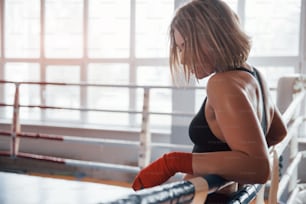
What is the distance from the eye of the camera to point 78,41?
13.8 ft

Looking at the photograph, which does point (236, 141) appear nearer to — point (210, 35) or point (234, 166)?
point (234, 166)

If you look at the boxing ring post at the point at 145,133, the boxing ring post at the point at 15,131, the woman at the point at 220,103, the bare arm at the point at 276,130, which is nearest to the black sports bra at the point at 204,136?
the woman at the point at 220,103

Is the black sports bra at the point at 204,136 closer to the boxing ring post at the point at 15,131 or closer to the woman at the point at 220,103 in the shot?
the woman at the point at 220,103

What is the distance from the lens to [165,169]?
2.67 ft

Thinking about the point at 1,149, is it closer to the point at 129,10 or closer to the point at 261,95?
the point at 129,10

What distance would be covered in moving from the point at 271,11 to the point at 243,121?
9.65 ft

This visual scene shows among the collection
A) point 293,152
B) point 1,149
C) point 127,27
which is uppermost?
point 127,27

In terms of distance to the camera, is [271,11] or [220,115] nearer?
[220,115]

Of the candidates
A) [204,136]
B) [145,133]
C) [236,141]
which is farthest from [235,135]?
[145,133]

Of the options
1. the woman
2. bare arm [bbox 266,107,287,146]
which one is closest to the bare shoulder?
the woman

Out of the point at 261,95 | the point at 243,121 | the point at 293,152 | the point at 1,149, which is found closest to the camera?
the point at 243,121

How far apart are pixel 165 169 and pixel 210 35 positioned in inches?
11.4

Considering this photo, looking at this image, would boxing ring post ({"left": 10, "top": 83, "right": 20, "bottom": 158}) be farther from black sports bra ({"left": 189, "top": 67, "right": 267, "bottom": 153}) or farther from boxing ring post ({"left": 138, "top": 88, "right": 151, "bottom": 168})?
black sports bra ({"left": 189, "top": 67, "right": 267, "bottom": 153})

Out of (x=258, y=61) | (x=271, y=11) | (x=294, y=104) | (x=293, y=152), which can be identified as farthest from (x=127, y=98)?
(x=294, y=104)
